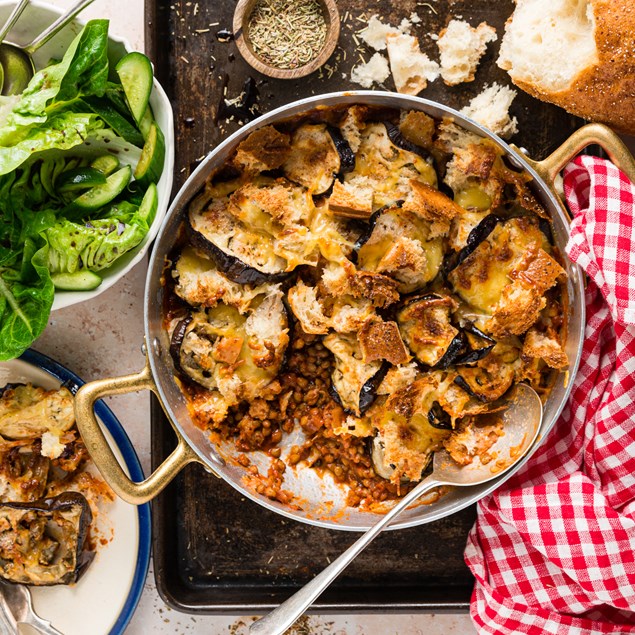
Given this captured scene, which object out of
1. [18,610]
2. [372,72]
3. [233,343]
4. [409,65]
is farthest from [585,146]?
[18,610]

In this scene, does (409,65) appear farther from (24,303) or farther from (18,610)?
(18,610)

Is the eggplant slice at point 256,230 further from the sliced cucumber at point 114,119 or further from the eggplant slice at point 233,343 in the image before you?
the sliced cucumber at point 114,119

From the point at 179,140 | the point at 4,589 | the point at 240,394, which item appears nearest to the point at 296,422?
the point at 240,394

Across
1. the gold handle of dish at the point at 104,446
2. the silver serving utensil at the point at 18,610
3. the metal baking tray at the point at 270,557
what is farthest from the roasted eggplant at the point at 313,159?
the silver serving utensil at the point at 18,610

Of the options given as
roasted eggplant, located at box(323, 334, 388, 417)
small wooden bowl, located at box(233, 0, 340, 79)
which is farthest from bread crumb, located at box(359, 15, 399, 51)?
roasted eggplant, located at box(323, 334, 388, 417)

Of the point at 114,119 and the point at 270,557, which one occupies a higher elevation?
the point at 114,119

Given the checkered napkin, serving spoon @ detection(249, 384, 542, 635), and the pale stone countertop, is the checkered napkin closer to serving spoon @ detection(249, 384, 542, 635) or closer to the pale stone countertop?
serving spoon @ detection(249, 384, 542, 635)

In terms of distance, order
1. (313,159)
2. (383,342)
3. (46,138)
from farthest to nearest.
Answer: (313,159)
(383,342)
(46,138)
